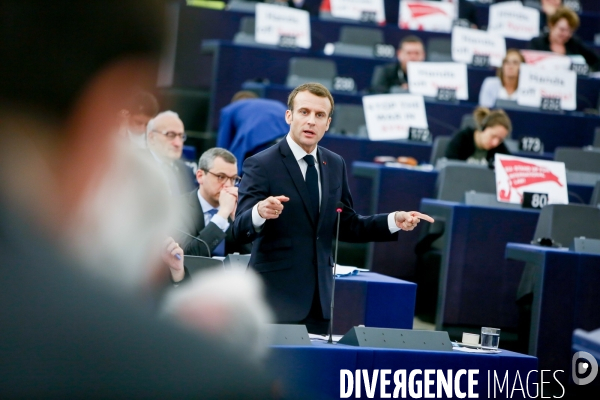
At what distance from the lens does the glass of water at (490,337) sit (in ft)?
8.82

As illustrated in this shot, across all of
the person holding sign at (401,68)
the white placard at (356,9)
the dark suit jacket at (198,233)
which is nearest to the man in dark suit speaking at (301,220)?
the dark suit jacket at (198,233)

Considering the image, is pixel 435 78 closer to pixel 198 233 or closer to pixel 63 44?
pixel 198 233

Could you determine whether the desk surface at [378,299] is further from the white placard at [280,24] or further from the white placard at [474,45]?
the white placard at [474,45]

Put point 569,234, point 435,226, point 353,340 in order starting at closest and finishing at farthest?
point 353,340
point 569,234
point 435,226

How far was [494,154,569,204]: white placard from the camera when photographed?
5.48 metres

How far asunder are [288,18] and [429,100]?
1722 millimetres

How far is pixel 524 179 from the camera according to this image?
18.1 feet

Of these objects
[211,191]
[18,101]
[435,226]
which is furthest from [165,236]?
[435,226]

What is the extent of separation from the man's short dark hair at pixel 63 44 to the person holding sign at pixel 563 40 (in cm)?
920

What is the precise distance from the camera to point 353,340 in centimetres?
249

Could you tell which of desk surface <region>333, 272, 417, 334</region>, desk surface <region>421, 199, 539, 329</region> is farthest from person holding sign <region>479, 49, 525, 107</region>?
desk surface <region>333, 272, 417, 334</region>

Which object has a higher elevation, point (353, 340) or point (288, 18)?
point (288, 18)

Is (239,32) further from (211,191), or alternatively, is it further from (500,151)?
(211,191)

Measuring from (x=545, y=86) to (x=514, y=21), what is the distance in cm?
247
